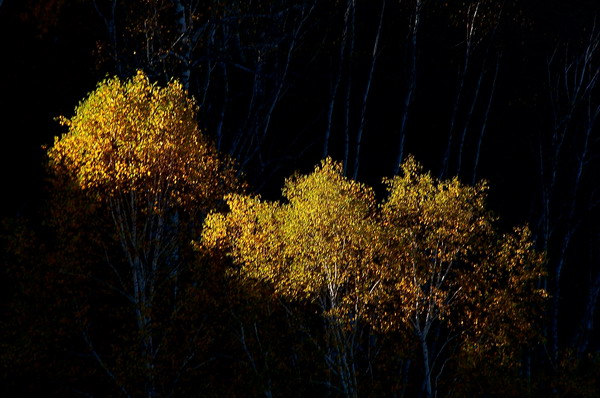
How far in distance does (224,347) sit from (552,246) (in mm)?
26535

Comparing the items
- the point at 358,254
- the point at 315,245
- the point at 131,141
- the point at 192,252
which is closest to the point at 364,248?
the point at 358,254

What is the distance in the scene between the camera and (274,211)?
25156 millimetres

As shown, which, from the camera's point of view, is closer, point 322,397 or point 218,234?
point 218,234

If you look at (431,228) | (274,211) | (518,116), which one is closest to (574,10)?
(518,116)

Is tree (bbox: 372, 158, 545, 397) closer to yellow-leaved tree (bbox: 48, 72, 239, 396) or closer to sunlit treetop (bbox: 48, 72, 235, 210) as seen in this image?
yellow-leaved tree (bbox: 48, 72, 239, 396)

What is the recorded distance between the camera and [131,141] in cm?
2350

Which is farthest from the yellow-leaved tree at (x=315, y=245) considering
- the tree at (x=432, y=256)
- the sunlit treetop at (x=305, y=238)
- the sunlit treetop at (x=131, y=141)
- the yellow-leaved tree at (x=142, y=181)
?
the sunlit treetop at (x=131, y=141)

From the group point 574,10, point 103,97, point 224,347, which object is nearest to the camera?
point 103,97

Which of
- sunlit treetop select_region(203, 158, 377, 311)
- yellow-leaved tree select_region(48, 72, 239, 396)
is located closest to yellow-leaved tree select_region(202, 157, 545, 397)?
sunlit treetop select_region(203, 158, 377, 311)

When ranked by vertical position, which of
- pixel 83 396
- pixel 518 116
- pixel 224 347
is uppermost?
pixel 518 116

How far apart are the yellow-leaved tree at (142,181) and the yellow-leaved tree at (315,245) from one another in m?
1.84

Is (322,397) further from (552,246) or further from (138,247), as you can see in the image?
Answer: (552,246)

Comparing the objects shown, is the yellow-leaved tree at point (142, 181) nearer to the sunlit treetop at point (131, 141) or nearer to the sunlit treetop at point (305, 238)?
the sunlit treetop at point (131, 141)

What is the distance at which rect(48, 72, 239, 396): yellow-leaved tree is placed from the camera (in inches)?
910
